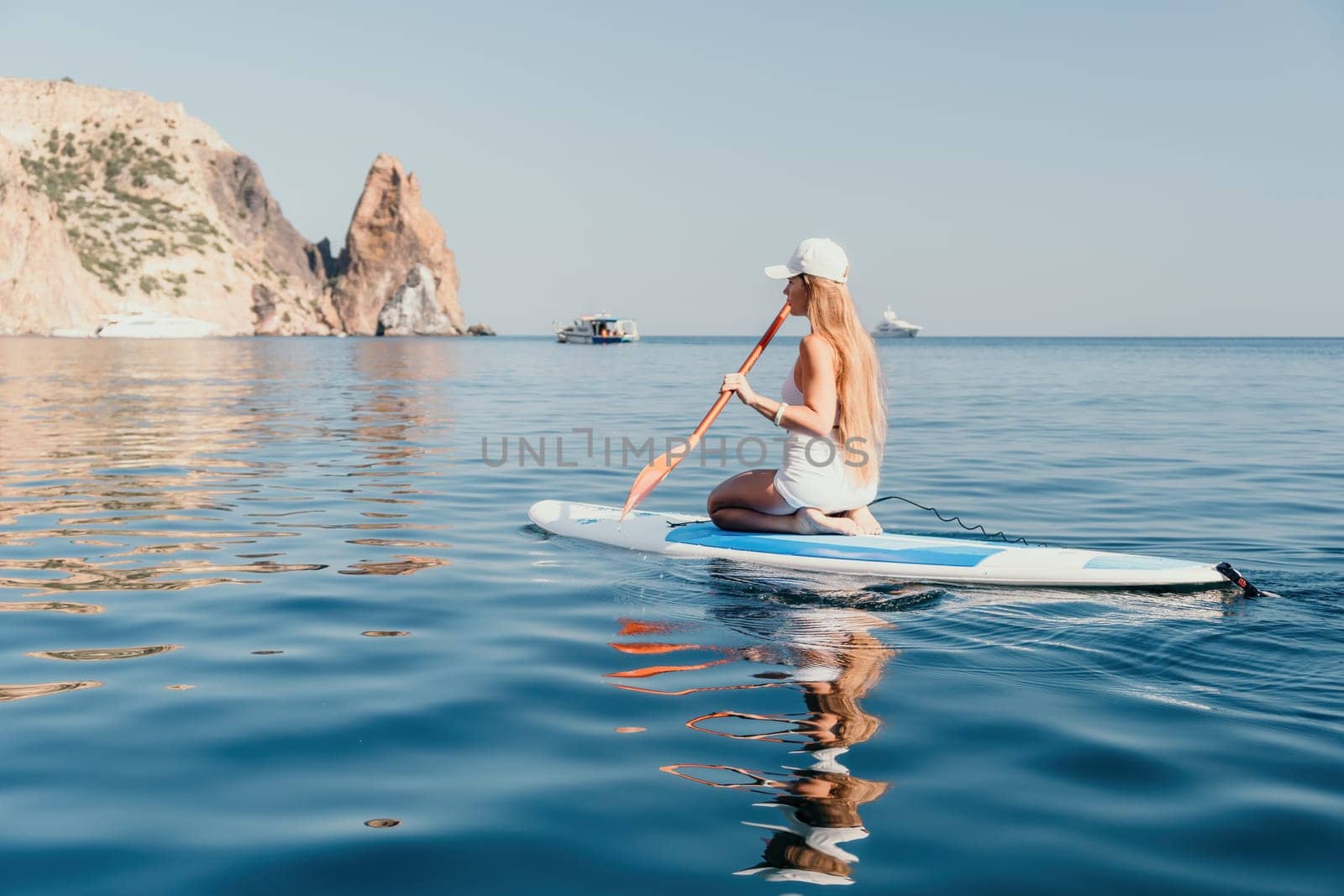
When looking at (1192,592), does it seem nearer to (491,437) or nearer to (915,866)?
(915,866)

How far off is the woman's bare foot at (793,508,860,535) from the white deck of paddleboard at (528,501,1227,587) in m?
0.08

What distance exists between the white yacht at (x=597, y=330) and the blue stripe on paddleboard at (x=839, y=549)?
86.6 metres

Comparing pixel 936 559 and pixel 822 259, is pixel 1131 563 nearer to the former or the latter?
pixel 936 559

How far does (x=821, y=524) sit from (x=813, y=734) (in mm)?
3037

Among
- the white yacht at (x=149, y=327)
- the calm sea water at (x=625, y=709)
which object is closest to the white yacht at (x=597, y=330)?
the white yacht at (x=149, y=327)

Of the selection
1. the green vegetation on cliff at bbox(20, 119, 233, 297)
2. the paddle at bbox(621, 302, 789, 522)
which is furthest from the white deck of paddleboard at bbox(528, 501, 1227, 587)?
the green vegetation on cliff at bbox(20, 119, 233, 297)

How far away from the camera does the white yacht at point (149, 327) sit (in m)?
92.9

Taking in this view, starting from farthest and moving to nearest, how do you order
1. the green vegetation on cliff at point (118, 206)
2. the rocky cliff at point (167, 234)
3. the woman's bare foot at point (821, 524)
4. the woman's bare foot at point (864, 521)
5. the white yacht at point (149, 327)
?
1. the green vegetation on cliff at point (118, 206)
2. the white yacht at point (149, 327)
3. the rocky cliff at point (167, 234)
4. the woman's bare foot at point (864, 521)
5. the woman's bare foot at point (821, 524)

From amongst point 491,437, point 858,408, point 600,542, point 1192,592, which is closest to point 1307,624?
point 1192,592

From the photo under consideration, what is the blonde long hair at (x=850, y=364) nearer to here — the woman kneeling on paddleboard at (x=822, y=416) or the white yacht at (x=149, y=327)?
the woman kneeling on paddleboard at (x=822, y=416)

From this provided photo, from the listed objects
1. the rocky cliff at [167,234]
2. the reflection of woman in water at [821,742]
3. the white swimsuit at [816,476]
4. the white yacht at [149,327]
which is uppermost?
the rocky cliff at [167,234]

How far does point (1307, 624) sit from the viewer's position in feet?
16.9

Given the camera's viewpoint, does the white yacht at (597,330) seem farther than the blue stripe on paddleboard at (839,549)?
Yes

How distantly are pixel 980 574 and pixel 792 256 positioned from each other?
2.20 m
